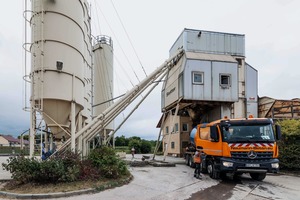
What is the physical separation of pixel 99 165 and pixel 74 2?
7706 mm

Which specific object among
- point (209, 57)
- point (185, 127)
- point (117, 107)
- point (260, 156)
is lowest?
point (260, 156)

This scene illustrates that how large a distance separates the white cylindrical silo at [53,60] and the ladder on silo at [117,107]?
61.3 inches

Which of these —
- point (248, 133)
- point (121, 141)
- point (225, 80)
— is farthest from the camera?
point (121, 141)

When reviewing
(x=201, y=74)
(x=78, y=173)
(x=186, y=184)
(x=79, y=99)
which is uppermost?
(x=201, y=74)

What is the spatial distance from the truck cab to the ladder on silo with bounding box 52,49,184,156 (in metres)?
5.78

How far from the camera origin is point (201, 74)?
19250 mm

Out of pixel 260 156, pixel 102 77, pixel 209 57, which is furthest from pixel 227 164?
pixel 102 77

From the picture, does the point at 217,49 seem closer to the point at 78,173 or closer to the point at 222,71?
the point at 222,71

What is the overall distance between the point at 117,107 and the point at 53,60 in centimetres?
496

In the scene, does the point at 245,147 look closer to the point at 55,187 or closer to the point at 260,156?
the point at 260,156

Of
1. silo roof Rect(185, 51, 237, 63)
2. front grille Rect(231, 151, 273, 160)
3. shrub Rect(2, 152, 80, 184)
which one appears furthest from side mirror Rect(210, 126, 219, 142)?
silo roof Rect(185, 51, 237, 63)

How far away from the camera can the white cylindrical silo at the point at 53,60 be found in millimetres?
11484

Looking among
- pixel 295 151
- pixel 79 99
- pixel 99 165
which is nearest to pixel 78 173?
pixel 99 165

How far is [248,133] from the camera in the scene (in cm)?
1158
